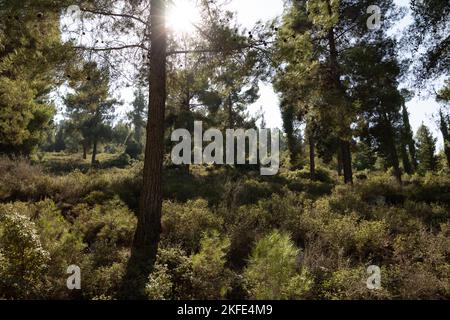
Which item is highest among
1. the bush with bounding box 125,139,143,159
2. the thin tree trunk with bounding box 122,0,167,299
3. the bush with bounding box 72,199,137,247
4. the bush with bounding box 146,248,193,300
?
the bush with bounding box 125,139,143,159

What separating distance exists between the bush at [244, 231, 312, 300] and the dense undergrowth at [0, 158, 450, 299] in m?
0.02

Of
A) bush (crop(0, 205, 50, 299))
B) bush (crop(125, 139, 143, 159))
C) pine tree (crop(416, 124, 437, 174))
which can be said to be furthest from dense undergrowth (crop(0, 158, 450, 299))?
pine tree (crop(416, 124, 437, 174))

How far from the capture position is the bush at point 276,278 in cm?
449

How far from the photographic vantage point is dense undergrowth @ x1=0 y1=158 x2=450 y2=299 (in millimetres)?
4945

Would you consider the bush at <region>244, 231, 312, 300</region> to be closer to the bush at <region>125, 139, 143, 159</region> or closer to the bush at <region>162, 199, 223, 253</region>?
the bush at <region>162, 199, 223, 253</region>

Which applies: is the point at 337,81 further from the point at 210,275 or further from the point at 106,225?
the point at 210,275

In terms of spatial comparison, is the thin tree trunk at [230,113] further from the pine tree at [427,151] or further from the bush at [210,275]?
the pine tree at [427,151]

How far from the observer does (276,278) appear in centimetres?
474

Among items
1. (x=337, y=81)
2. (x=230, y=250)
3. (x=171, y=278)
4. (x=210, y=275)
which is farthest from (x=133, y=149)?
(x=210, y=275)

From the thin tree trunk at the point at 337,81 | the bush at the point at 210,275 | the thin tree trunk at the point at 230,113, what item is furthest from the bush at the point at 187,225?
the thin tree trunk at the point at 230,113

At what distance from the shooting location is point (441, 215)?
30.9 ft

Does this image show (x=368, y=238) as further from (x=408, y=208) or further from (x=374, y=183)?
(x=374, y=183)

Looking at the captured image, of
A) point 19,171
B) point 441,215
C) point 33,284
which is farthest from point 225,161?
point 33,284

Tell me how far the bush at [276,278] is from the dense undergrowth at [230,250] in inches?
0.6
